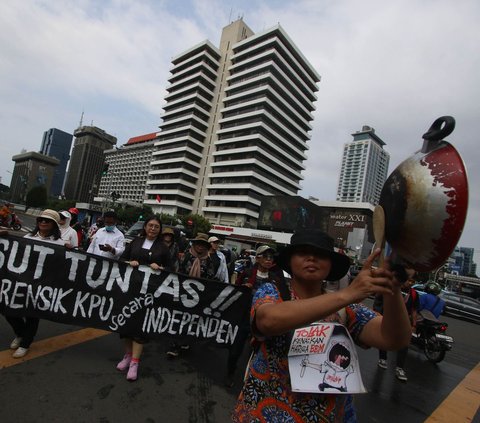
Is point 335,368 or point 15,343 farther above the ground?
point 335,368

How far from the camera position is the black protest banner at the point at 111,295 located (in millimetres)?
3830

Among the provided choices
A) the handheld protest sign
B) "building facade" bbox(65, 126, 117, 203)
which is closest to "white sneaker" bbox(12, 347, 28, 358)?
the handheld protest sign

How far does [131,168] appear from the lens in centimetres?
12812

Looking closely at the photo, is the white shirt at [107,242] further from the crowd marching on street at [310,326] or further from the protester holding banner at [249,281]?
the crowd marching on street at [310,326]

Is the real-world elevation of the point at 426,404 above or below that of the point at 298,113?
below

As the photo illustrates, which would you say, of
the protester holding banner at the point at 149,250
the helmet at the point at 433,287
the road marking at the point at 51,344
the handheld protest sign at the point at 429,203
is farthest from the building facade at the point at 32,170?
the handheld protest sign at the point at 429,203

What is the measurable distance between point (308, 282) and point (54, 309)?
350 centimetres

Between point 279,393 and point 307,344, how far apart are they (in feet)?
0.89

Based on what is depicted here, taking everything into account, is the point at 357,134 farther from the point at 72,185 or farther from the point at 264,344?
the point at 264,344

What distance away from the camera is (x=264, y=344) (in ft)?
5.31

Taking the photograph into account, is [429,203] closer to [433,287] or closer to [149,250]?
[149,250]

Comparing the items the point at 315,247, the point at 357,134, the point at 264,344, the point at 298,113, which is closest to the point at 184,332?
the point at 264,344

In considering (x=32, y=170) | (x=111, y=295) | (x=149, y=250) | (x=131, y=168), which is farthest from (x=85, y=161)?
(x=111, y=295)

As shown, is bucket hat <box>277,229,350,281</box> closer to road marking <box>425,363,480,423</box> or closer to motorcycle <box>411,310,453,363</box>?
road marking <box>425,363,480,423</box>
